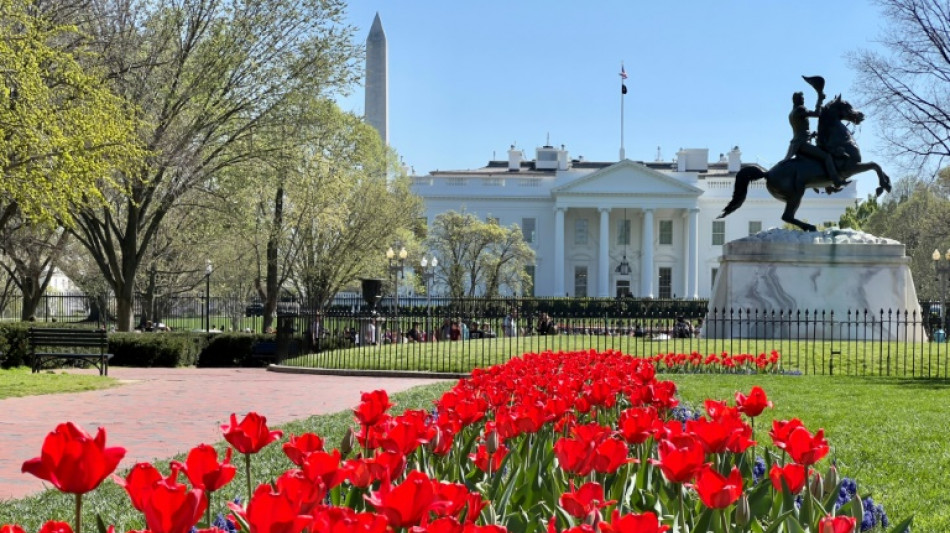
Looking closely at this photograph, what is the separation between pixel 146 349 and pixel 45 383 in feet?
26.0

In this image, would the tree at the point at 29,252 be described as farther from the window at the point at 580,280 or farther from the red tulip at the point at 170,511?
the window at the point at 580,280

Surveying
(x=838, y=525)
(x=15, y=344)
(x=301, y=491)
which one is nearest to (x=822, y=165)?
(x=15, y=344)

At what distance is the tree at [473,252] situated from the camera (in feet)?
188

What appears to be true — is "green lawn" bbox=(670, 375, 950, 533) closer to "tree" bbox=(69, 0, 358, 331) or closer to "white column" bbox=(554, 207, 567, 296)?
"tree" bbox=(69, 0, 358, 331)

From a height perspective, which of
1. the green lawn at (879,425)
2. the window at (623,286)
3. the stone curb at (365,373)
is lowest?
the stone curb at (365,373)

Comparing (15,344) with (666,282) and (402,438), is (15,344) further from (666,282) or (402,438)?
(666,282)

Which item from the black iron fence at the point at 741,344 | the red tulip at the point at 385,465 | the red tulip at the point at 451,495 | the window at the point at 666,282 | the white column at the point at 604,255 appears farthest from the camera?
the window at the point at 666,282

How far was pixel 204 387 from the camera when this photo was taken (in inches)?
656

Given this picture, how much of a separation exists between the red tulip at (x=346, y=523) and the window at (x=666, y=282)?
74.7m

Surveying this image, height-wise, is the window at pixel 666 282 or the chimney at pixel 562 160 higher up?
the chimney at pixel 562 160

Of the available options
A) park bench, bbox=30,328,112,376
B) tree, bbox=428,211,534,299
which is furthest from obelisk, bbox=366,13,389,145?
park bench, bbox=30,328,112,376

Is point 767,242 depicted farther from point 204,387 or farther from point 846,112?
point 204,387

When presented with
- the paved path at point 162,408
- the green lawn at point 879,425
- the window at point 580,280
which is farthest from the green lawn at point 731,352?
the window at point 580,280

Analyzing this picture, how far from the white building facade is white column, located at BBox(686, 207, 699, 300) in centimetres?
7
